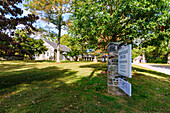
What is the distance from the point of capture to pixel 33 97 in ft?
13.4

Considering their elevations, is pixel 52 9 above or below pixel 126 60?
above

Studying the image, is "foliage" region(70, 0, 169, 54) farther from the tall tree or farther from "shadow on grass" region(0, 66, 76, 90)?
the tall tree

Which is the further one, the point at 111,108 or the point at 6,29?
the point at 6,29

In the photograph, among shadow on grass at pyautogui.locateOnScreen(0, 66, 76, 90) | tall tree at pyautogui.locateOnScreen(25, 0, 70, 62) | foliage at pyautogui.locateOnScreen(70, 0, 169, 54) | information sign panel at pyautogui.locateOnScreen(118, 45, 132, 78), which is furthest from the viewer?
tall tree at pyautogui.locateOnScreen(25, 0, 70, 62)

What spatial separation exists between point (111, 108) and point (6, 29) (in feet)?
18.2

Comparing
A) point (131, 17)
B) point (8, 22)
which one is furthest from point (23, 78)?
point (131, 17)

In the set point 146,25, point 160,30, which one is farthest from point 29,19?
point 160,30

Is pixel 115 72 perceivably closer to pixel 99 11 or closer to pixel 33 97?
pixel 33 97

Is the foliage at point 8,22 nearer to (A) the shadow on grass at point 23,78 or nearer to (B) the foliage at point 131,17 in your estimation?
(A) the shadow on grass at point 23,78

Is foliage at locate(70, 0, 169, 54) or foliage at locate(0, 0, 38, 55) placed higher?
foliage at locate(70, 0, 169, 54)

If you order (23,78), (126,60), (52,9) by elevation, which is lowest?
(23,78)

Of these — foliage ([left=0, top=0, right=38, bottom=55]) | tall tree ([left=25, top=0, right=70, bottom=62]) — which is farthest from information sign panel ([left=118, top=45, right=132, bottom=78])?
tall tree ([left=25, top=0, right=70, bottom=62])

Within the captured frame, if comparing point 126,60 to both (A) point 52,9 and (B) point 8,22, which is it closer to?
(B) point 8,22

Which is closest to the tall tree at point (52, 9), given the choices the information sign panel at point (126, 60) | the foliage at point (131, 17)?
the foliage at point (131, 17)
